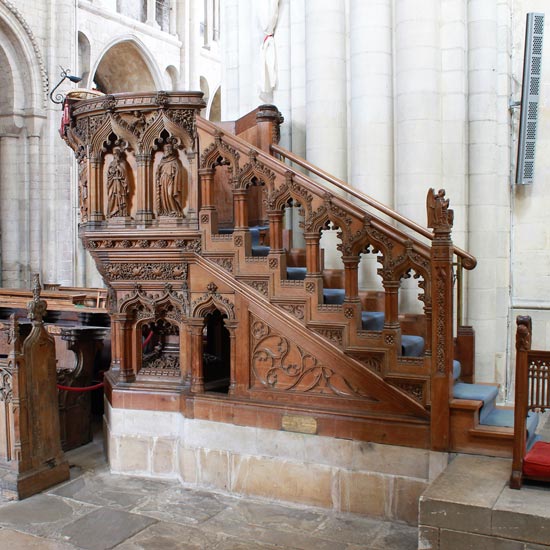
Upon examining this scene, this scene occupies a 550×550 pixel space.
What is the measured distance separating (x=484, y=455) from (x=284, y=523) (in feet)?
4.24

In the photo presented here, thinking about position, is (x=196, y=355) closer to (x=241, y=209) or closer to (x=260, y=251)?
(x=260, y=251)

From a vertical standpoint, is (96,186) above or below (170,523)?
above

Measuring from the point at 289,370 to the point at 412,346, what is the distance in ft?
2.77

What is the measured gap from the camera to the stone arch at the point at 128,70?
1797 centimetres

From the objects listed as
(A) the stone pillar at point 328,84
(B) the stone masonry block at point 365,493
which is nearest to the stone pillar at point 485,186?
(A) the stone pillar at point 328,84

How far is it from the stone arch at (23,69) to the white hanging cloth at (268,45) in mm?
9118

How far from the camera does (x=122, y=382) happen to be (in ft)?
17.4

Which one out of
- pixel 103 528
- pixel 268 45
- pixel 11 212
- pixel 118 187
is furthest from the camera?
pixel 11 212

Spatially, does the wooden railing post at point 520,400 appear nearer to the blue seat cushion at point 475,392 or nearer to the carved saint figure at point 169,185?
the blue seat cushion at point 475,392

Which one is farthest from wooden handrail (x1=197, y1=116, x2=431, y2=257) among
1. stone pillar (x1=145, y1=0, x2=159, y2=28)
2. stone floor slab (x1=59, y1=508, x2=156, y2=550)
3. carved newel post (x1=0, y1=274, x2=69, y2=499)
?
stone pillar (x1=145, y1=0, x2=159, y2=28)

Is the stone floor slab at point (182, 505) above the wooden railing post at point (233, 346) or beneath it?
beneath

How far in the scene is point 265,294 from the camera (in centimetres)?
476

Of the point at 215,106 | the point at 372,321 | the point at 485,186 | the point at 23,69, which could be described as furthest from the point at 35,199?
the point at 372,321

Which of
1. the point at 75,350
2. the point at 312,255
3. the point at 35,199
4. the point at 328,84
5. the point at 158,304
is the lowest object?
the point at 75,350
